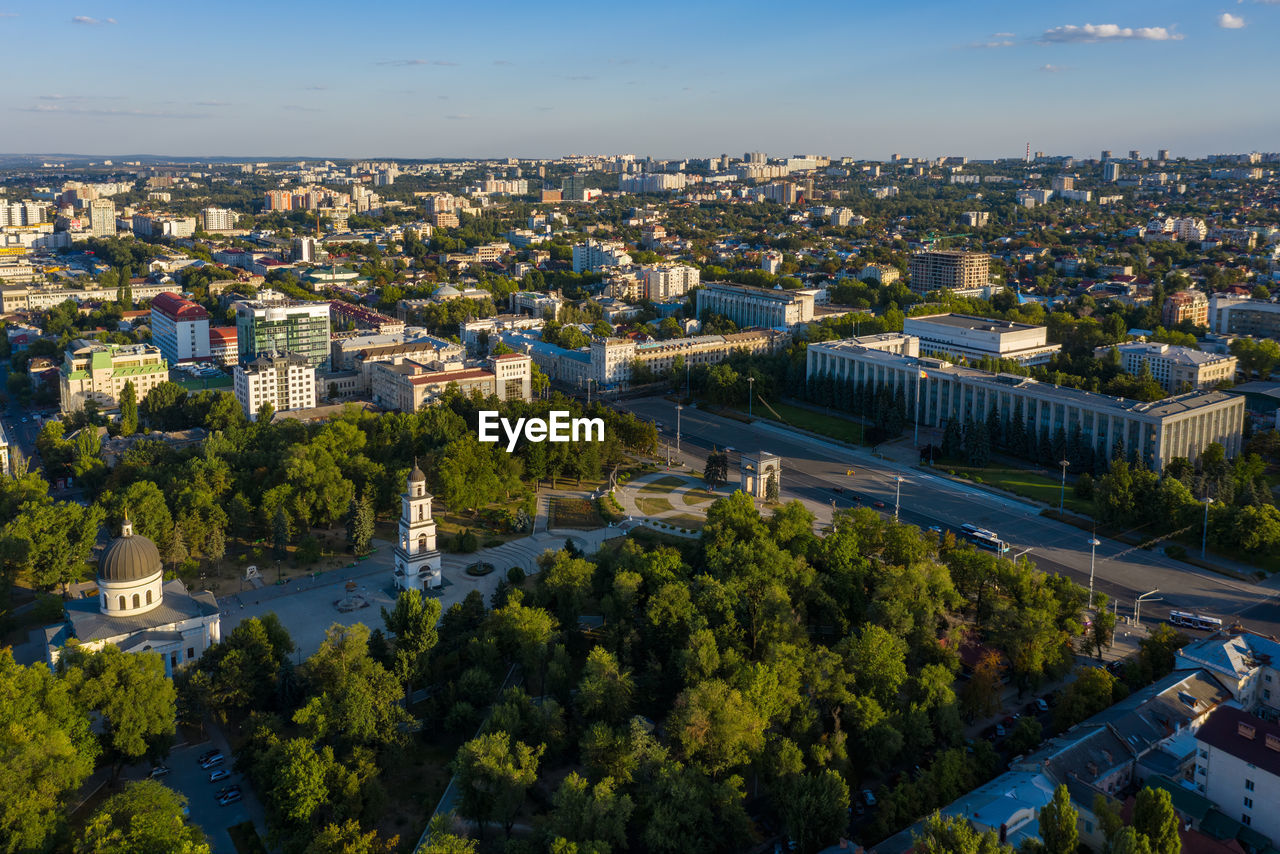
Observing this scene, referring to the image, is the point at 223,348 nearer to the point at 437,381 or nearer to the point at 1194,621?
the point at 437,381

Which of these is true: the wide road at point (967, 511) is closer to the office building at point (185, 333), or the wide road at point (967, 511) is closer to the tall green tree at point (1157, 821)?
the tall green tree at point (1157, 821)

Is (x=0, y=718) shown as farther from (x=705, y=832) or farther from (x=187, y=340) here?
(x=187, y=340)

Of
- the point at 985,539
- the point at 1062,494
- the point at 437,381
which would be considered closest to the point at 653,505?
the point at 985,539

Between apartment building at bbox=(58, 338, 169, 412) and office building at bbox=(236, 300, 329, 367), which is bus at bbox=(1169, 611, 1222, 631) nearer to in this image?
office building at bbox=(236, 300, 329, 367)

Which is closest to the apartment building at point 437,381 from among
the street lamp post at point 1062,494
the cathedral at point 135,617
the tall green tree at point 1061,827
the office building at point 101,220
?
the cathedral at point 135,617

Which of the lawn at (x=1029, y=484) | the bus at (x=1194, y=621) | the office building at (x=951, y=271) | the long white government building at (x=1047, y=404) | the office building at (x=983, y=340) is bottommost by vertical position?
the bus at (x=1194, y=621)
